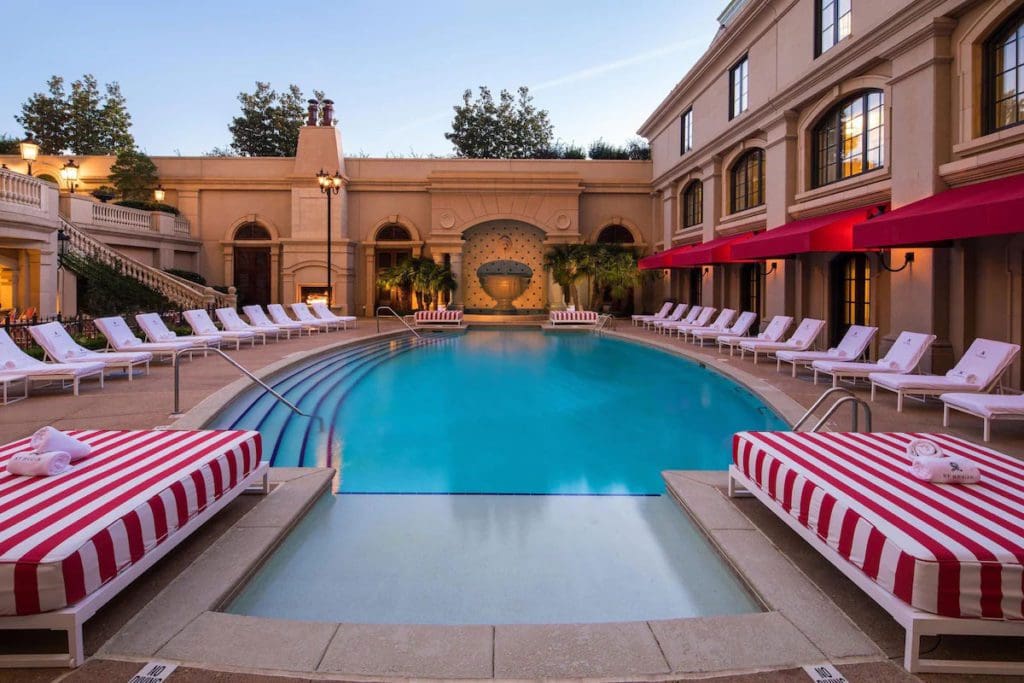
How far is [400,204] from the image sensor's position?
28.9 meters

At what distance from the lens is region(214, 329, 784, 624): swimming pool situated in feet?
13.2

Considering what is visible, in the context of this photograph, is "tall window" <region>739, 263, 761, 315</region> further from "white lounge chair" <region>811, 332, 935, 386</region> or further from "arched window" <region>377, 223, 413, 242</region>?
"arched window" <region>377, 223, 413, 242</region>

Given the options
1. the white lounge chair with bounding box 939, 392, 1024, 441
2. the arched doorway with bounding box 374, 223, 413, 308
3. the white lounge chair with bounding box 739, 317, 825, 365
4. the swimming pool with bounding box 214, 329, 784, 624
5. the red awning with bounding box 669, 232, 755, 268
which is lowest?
the swimming pool with bounding box 214, 329, 784, 624

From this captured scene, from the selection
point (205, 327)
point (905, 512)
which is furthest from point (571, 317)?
point (905, 512)

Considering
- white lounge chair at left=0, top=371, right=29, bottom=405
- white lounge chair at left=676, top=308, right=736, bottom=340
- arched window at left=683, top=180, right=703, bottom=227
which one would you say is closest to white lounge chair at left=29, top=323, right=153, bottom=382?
white lounge chair at left=0, top=371, right=29, bottom=405

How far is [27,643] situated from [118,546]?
0.54 metres

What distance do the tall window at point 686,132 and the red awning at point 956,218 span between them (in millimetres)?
14365

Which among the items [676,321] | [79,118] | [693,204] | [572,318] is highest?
[79,118]

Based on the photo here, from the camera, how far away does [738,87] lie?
19453 mm

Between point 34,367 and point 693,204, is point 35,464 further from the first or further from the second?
point 693,204

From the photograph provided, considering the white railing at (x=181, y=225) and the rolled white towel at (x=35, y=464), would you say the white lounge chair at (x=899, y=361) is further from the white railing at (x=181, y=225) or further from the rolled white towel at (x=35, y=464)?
the white railing at (x=181, y=225)

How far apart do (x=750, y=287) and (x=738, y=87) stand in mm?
5770

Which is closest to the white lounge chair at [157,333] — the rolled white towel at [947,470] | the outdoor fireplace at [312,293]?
the rolled white towel at [947,470]

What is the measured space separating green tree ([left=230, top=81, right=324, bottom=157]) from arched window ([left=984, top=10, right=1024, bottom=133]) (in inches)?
1749
